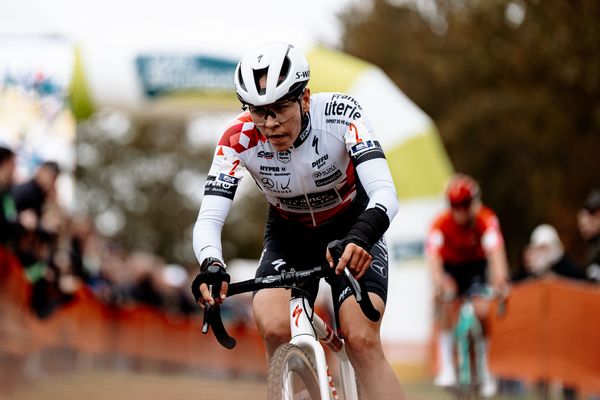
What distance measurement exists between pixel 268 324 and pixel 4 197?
5326 millimetres

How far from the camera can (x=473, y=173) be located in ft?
107

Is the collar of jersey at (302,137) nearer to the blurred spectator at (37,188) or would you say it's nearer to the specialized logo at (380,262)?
the specialized logo at (380,262)

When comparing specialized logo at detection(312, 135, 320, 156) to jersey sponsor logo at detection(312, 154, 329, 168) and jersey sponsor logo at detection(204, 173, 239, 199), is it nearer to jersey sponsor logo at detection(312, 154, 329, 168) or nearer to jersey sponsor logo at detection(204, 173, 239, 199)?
jersey sponsor logo at detection(312, 154, 329, 168)

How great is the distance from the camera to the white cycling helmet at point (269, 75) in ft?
17.1

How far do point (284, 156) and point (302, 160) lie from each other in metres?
0.09

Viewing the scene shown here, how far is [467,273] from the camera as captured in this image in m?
11.1

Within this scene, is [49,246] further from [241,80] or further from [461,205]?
[241,80]

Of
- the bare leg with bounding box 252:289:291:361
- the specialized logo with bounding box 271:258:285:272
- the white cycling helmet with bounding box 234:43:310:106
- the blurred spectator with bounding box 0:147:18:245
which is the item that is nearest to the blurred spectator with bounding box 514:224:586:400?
the blurred spectator with bounding box 0:147:18:245

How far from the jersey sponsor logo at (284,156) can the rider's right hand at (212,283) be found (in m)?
0.70

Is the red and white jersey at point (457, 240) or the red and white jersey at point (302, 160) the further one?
the red and white jersey at point (457, 240)

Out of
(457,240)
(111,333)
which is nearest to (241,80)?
(457,240)

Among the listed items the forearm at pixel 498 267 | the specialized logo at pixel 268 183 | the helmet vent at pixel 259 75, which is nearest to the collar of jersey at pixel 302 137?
the specialized logo at pixel 268 183

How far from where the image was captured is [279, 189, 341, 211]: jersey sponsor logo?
5.88 m

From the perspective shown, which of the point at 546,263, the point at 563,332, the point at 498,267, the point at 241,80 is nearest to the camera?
the point at 241,80
